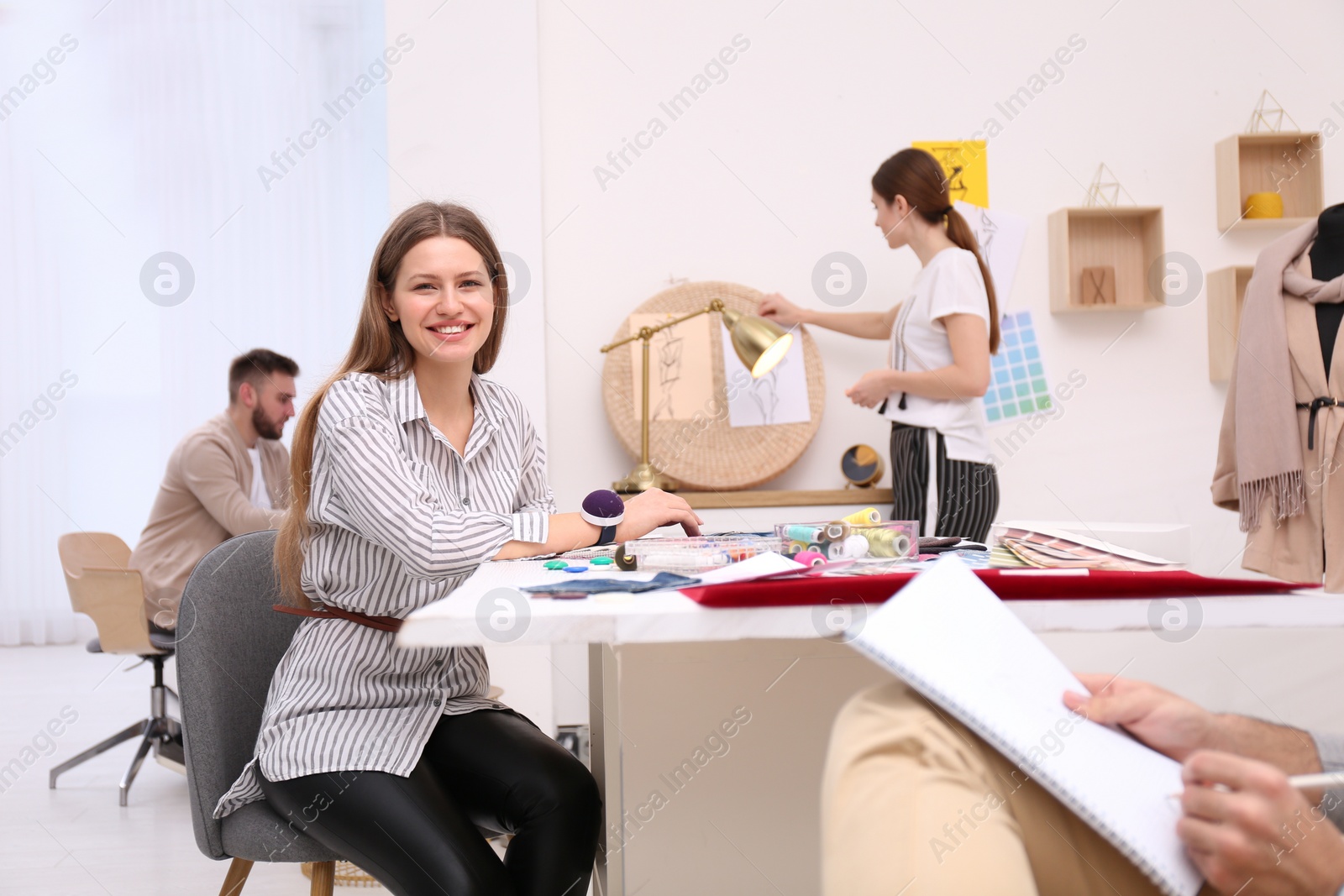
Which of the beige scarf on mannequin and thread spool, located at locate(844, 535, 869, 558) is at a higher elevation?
the beige scarf on mannequin

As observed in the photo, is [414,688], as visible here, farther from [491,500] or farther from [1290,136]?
[1290,136]

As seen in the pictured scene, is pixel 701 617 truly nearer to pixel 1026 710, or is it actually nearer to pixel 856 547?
pixel 1026 710

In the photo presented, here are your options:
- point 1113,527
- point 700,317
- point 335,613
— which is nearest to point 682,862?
point 335,613

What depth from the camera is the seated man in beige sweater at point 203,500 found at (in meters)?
2.79

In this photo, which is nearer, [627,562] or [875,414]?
[627,562]

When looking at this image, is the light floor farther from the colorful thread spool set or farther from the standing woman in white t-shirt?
the standing woman in white t-shirt

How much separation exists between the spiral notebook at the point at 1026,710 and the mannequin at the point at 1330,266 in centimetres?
165

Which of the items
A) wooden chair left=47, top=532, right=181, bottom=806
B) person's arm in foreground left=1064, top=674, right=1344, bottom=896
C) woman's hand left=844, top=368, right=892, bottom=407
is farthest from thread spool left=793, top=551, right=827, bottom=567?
wooden chair left=47, top=532, right=181, bottom=806

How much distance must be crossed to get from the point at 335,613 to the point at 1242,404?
6.31ft

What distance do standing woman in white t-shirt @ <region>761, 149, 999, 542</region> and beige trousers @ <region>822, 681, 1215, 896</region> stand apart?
1.67m

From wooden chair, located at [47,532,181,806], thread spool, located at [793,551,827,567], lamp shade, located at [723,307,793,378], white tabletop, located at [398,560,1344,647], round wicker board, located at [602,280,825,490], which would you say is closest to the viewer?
white tabletop, located at [398,560,1344,647]

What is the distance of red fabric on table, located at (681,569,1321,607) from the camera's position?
923mm

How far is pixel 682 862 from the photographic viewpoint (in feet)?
3.68

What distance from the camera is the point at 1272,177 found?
3227mm
